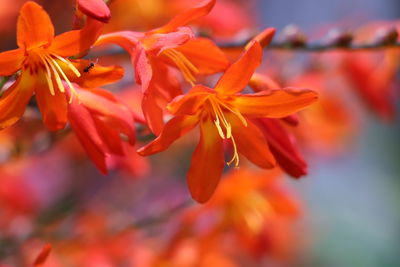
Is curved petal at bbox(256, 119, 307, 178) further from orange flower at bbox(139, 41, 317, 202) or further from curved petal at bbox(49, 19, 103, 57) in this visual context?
curved petal at bbox(49, 19, 103, 57)

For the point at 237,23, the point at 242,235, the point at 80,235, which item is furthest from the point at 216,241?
the point at 237,23

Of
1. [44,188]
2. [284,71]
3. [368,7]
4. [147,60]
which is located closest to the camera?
[147,60]

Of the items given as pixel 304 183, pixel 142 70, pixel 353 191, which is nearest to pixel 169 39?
pixel 142 70

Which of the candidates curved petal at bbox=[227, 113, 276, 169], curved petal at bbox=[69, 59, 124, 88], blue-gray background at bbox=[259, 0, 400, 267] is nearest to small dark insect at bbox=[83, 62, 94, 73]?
curved petal at bbox=[69, 59, 124, 88]

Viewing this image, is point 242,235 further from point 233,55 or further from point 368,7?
point 368,7

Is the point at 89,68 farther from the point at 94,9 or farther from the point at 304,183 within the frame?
the point at 304,183
